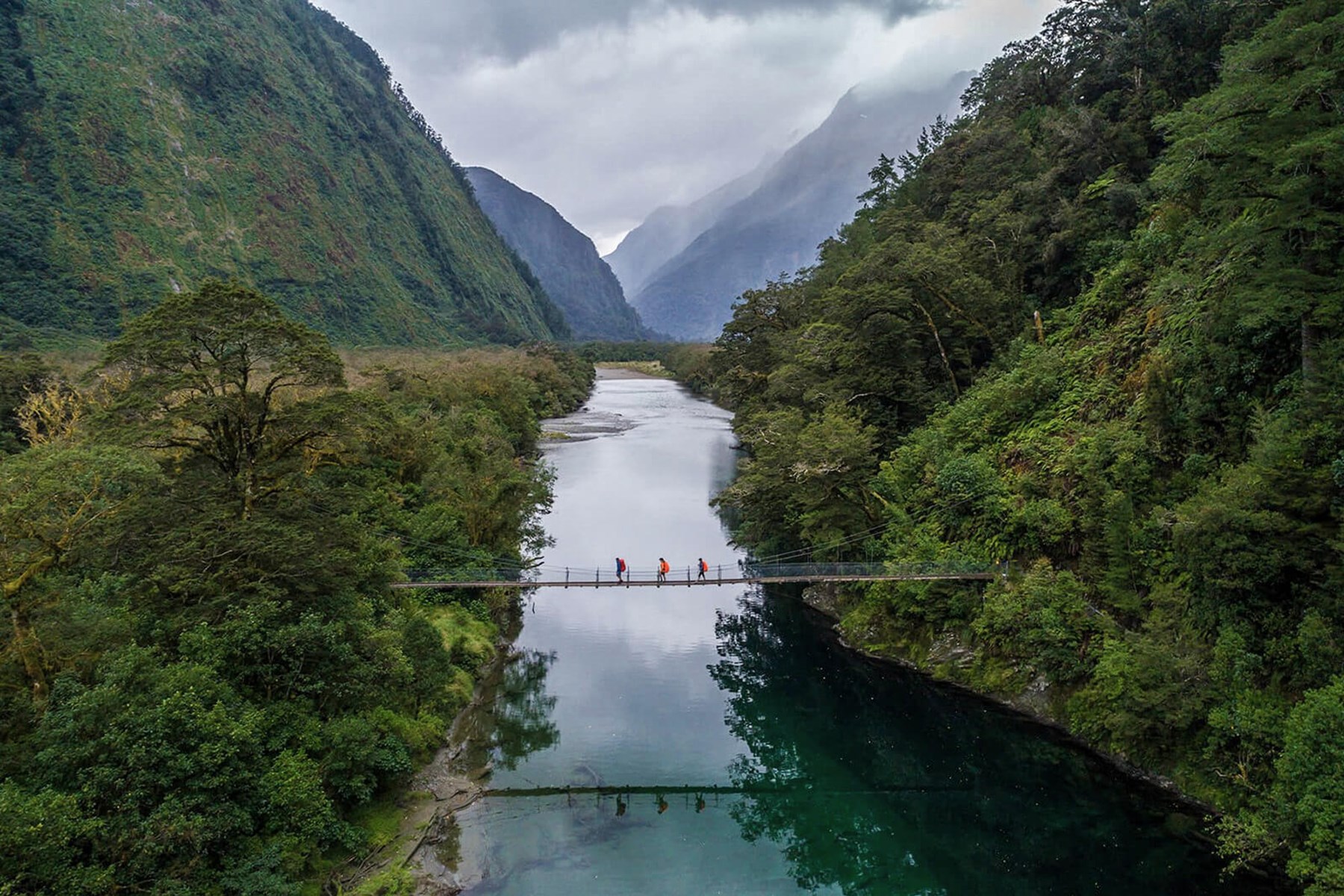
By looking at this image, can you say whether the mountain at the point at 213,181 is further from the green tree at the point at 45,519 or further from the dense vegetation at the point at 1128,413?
the dense vegetation at the point at 1128,413

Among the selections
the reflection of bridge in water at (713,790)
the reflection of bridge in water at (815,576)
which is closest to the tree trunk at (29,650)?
the reflection of bridge in water at (713,790)

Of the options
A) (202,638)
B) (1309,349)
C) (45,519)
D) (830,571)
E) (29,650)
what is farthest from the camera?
(830,571)

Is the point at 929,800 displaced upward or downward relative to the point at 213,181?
downward

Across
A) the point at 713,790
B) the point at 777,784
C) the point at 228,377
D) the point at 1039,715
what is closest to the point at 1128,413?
the point at 1039,715

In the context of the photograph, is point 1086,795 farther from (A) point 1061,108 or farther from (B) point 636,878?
(A) point 1061,108

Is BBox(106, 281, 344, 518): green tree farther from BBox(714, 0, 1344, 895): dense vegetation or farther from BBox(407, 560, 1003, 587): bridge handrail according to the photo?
BBox(714, 0, 1344, 895): dense vegetation

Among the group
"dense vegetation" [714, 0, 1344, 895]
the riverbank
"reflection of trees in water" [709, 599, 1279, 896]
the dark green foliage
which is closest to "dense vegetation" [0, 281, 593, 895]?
"reflection of trees in water" [709, 599, 1279, 896]

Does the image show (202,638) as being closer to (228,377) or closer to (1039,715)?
(228,377)
